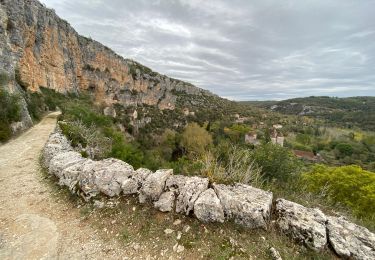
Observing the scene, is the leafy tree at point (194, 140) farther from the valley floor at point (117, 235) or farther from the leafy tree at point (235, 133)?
the valley floor at point (117, 235)

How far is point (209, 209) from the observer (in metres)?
3.94

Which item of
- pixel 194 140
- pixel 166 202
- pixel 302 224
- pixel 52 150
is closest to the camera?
pixel 302 224

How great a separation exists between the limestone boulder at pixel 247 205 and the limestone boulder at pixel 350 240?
1.01m

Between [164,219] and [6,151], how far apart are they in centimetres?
851

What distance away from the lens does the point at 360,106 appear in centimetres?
15400

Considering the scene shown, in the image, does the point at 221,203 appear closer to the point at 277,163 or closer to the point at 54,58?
the point at 277,163

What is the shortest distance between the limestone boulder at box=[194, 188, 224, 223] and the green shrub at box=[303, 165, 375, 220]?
13144 millimetres

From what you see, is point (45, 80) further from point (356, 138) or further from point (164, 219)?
point (356, 138)

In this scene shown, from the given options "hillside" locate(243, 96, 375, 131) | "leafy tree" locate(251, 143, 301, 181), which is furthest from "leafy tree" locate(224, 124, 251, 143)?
"hillside" locate(243, 96, 375, 131)

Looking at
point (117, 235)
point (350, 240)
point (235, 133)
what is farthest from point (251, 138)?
point (117, 235)

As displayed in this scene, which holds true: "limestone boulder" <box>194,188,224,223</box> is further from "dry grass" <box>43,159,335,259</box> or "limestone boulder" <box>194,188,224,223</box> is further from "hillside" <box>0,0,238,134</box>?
"hillside" <box>0,0,238,134</box>

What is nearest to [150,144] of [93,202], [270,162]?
[270,162]

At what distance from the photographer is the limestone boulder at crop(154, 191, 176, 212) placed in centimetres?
426

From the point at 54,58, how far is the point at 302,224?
3337cm
